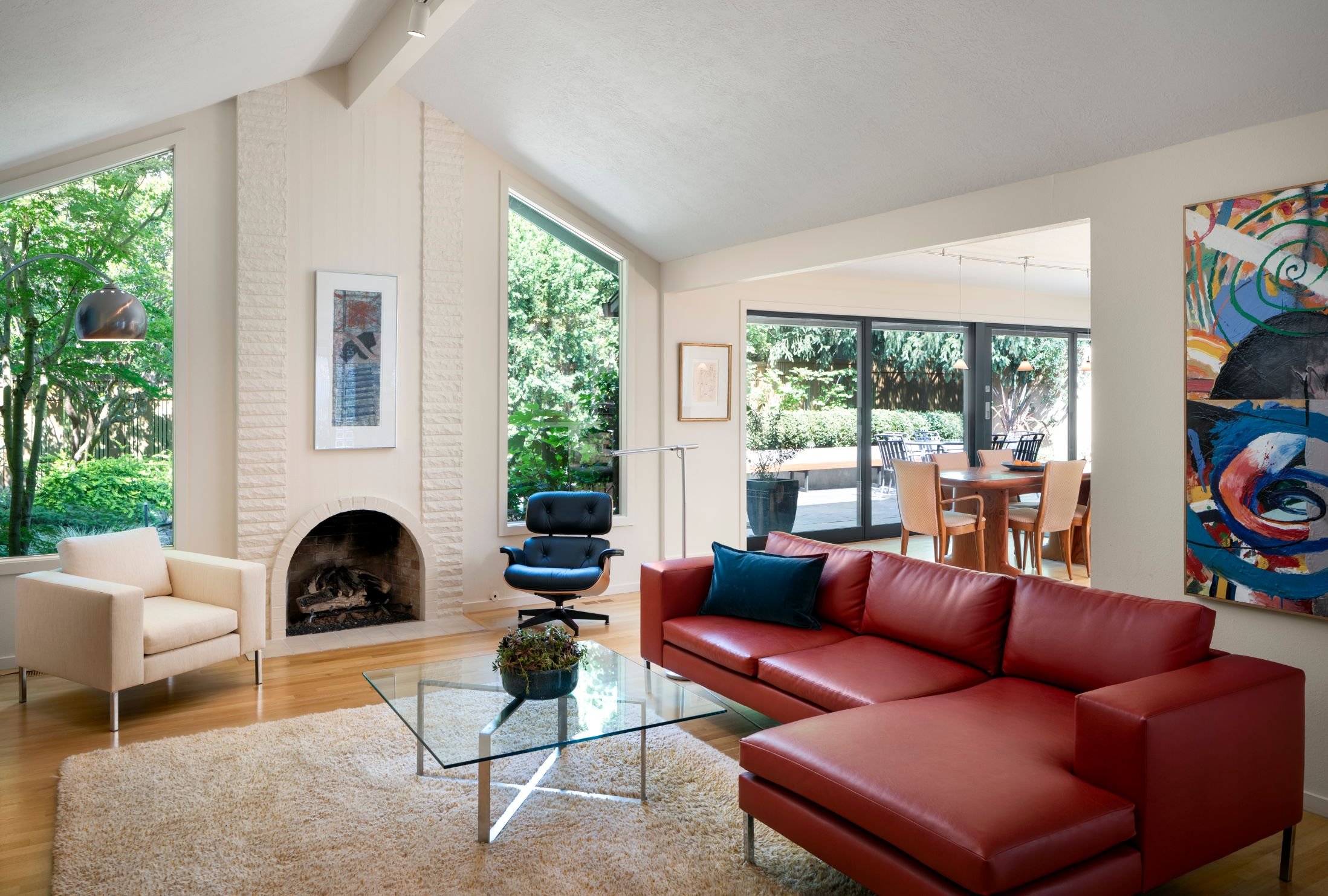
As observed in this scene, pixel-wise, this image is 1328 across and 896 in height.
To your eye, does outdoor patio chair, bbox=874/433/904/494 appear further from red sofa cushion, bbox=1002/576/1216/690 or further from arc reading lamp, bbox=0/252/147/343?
arc reading lamp, bbox=0/252/147/343

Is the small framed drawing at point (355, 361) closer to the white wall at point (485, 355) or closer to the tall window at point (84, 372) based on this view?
the white wall at point (485, 355)

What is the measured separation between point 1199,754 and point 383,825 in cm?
250

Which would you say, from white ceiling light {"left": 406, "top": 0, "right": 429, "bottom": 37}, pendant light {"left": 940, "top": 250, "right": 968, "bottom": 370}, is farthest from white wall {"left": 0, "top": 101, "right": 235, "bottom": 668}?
pendant light {"left": 940, "top": 250, "right": 968, "bottom": 370}

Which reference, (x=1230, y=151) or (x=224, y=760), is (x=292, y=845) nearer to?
(x=224, y=760)

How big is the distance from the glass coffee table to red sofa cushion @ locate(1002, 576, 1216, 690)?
114 centimetres

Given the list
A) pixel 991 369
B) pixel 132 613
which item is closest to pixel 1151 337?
pixel 132 613

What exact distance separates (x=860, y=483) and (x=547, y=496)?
3.48 meters

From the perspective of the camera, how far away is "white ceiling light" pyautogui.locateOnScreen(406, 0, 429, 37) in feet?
13.6


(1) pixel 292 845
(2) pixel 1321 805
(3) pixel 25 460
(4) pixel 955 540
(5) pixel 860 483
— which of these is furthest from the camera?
(5) pixel 860 483

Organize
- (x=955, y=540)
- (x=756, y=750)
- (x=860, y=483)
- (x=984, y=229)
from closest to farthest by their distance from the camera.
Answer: (x=756, y=750)
(x=984, y=229)
(x=955, y=540)
(x=860, y=483)

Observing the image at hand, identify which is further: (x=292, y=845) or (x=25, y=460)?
(x=25, y=460)

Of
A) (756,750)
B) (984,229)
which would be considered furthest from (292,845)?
(984,229)

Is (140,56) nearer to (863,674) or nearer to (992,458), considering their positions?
(863,674)

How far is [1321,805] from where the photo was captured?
3.18m
